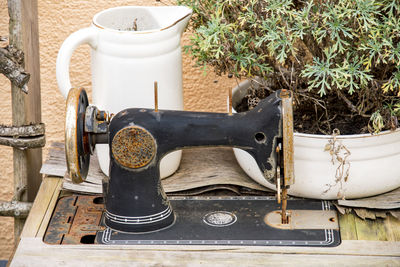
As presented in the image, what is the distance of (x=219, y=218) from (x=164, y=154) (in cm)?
18

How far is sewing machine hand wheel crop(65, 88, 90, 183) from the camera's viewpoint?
3.73 feet

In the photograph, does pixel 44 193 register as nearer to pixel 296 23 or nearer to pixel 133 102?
pixel 133 102

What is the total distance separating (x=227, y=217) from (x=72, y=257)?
310 mm

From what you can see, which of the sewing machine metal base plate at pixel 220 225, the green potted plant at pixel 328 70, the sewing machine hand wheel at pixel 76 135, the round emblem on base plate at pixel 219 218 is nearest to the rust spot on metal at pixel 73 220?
the sewing machine metal base plate at pixel 220 225

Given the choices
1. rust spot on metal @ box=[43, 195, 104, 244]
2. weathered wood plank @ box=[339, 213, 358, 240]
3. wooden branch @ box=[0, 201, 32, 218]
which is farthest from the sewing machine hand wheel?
weathered wood plank @ box=[339, 213, 358, 240]

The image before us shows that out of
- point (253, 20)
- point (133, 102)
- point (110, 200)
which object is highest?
point (253, 20)

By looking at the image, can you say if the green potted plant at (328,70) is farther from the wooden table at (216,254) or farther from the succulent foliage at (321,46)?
the wooden table at (216,254)

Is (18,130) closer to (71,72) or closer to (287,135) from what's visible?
(71,72)

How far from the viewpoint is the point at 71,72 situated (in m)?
1.74

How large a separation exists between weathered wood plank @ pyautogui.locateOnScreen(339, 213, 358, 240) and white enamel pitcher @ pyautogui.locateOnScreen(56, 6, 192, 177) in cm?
42

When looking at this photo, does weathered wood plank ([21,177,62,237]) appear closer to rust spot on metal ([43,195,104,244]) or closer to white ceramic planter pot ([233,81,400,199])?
rust spot on metal ([43,195,104,244])

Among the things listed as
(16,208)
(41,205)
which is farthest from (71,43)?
→ (16,208)

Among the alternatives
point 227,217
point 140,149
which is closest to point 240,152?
point 227,217

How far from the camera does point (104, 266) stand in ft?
3.70
